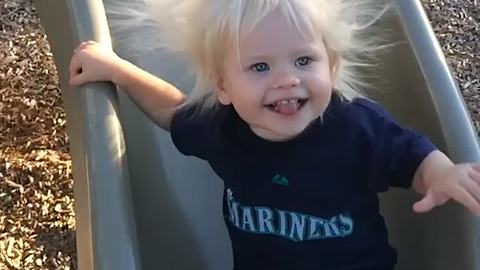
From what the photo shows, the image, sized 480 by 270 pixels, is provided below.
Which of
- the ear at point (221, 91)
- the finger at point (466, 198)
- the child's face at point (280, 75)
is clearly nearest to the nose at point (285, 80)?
the child's face at point (280, 75)

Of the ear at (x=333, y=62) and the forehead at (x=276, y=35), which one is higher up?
the forehead at (x=276, y=35)

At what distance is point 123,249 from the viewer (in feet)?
3.67

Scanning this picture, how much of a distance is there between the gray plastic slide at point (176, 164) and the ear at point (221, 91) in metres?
0.13

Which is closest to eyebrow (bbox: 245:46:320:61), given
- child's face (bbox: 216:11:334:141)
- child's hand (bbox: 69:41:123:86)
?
child's face (bbox: 216:11:334:141)

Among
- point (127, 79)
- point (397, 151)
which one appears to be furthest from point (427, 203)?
point (127, 79)

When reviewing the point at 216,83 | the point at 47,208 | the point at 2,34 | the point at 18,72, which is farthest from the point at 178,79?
the point at 2,34

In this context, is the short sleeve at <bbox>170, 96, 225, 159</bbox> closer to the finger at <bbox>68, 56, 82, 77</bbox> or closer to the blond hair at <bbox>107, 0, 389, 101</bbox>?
the blond hair at <bbox>107, 0, 389, 101</bbox>

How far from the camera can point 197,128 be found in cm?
133

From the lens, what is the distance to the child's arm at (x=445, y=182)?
1.09m

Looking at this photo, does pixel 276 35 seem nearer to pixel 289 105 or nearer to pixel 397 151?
pixel 289 105

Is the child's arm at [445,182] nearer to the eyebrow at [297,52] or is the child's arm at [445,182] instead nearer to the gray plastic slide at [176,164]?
the gray plastic slide at [176,164]

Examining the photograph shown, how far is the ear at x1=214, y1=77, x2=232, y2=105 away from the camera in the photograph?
4.14 feet

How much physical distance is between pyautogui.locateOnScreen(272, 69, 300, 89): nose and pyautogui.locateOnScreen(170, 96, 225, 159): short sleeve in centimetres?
16

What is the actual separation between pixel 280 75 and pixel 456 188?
0.23 metres
